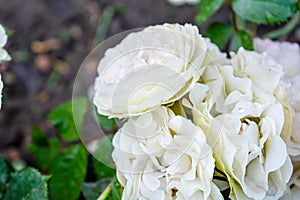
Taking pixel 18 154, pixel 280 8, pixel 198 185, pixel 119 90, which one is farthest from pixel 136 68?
pixel 18 154

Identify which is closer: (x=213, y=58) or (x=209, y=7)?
(x=213, y=58)

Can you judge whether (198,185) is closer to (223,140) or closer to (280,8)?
(223,140)

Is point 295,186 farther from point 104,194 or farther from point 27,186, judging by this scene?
point 27,186

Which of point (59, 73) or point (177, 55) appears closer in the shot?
point (177, 55)

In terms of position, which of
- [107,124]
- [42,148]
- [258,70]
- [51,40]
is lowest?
[51,40]

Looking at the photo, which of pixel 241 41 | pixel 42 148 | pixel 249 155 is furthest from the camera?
pixel 42 148

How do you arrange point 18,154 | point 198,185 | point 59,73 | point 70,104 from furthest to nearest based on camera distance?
point 59,73, point 18,154, point 70,104, point 198,185

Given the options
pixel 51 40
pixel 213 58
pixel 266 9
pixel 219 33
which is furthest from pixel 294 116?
pixel 51 40

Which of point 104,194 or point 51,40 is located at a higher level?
point 104,194

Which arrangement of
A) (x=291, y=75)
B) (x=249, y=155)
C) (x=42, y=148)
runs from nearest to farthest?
(x=249, y=155) → (x=291, y=75) → (x=42, y=148)
